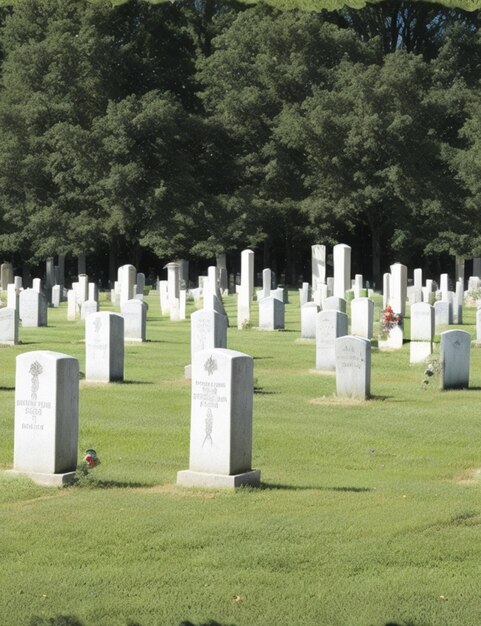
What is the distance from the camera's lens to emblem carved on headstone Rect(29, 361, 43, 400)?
417 inches

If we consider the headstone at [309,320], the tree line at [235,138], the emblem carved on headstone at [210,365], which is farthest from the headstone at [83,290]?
the emblem carved on headstone at [210,365]

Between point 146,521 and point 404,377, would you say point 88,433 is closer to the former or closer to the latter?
point 146,521

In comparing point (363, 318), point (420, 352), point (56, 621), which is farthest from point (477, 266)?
point (56, 621)

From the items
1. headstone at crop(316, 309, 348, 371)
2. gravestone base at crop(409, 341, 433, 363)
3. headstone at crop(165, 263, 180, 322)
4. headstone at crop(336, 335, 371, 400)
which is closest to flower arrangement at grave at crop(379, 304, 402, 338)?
gravestone base at crop(409, 341, 433, 363)

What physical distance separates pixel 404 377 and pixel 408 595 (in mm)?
13075

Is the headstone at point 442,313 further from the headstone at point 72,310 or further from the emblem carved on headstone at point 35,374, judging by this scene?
the emblem carved on headstone at point 35,374

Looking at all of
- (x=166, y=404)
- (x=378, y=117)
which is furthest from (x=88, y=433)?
(x=378, y=117)

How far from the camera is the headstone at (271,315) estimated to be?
30.2 m

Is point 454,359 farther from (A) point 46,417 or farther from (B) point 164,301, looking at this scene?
(B) point 164,301

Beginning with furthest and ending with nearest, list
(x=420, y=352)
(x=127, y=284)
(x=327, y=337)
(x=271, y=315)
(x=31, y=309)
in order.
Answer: (x=127, y=284), (x=31, y=309), (x=271, y=315), (x=420, y=352), (x=327, y=337)

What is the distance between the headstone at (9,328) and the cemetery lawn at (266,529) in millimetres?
9280

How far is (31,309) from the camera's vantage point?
3091 cm

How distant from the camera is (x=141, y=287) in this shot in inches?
1759

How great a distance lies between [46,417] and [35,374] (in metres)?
0.41
